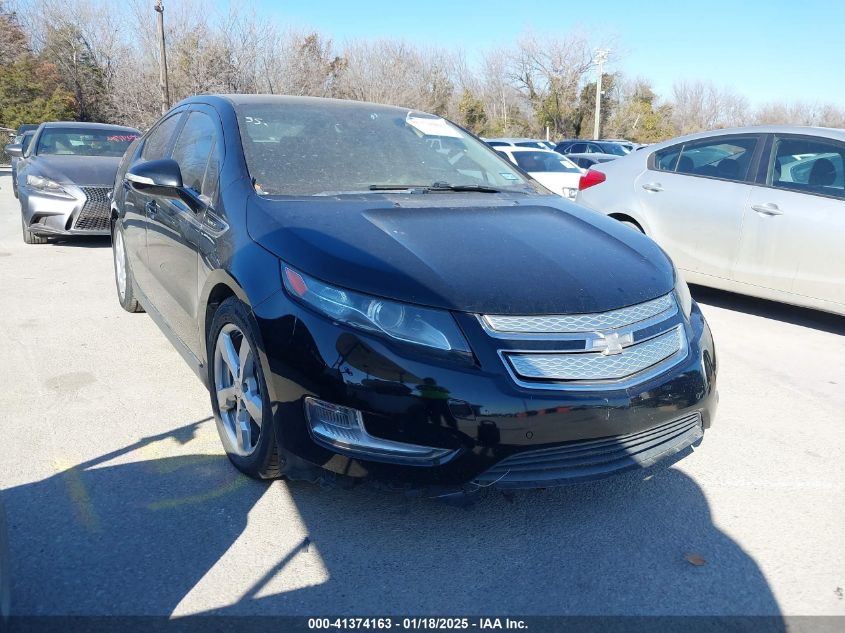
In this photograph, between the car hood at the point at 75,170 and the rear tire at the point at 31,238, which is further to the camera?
the rear tire at the point at 31,238

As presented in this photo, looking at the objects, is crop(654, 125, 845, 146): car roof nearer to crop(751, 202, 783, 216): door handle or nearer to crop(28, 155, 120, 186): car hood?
crop(751, 202, 783, 216): door handle

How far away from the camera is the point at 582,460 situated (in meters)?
2.46

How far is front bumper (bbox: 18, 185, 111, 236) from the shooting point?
8.34 m

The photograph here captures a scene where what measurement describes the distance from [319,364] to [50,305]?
14.3 ft

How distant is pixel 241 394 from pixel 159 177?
118 centimetres

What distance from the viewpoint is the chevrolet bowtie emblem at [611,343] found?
2.46 metres

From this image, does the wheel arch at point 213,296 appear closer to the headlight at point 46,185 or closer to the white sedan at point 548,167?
the headlight at point 46,185

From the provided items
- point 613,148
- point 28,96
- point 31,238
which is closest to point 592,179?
point 31,238

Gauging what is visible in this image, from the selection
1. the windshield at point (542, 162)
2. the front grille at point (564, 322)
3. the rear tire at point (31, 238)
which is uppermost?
the front grille at point (564, 322)

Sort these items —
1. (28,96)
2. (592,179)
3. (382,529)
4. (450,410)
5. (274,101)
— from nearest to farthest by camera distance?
(450,410)
(382,529)
(274,101)
(592,179)
(28,96)

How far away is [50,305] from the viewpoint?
5.82 meters

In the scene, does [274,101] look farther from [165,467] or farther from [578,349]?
[578,349]

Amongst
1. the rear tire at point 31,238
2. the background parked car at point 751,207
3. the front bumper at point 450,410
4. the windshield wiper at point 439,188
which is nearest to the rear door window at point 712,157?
the background parked car at point 751,207

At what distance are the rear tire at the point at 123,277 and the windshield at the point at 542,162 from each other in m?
9.61
